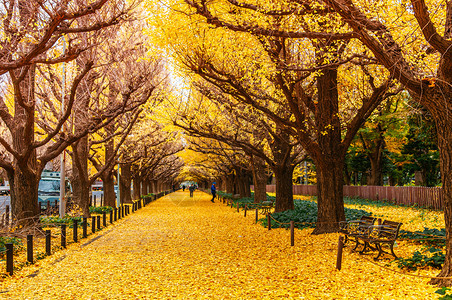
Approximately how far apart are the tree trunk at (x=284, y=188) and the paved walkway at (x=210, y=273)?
6045 millimetres

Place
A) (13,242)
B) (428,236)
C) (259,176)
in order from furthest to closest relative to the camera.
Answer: (259,176), (13,242), (428,236)

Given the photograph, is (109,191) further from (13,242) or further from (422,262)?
(422,262)

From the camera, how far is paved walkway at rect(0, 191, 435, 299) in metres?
6.73

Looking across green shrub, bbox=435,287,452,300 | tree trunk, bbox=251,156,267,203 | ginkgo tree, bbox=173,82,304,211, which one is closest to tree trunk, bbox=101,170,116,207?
ginkgo tree, bbox=173,82,304,211

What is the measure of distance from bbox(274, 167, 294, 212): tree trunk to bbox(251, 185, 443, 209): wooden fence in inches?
336

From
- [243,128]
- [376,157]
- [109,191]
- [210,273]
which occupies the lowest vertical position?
[210,273]

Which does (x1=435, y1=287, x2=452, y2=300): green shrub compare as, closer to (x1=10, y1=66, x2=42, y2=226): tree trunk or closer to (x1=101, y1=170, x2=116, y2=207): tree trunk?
(x1=10, y1=66, x2=42, y2=226): tree trunk

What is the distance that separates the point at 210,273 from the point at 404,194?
21.7 meters

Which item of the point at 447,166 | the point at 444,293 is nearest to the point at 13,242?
the point at 444,293

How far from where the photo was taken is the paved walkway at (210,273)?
673cm

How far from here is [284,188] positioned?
19562mm

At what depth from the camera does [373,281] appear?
7227 millimetres

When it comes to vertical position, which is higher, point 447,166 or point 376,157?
point 376,157

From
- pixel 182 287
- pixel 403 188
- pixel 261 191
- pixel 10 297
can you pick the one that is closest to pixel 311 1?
pixel 182 287
